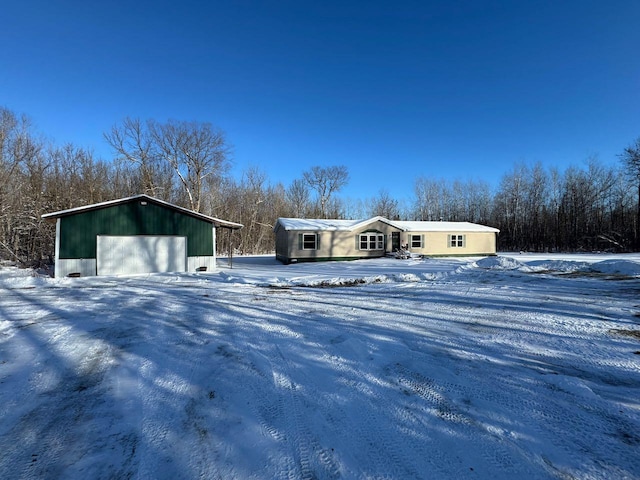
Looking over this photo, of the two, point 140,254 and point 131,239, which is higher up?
point 131,239

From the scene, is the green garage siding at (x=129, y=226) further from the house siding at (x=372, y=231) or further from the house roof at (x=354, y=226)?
the house siding at (x=372, y=231)

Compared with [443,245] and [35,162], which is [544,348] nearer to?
[443,245]

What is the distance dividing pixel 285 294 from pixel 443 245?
1891 centimetres

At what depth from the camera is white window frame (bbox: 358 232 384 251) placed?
22312mm

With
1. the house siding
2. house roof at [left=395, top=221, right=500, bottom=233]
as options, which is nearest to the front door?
the house siding

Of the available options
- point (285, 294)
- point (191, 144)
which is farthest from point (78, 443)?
point (191, 144)

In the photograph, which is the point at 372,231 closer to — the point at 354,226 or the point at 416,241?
the point at 354,226

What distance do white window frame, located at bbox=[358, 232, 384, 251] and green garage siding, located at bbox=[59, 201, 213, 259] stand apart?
1090 centimetres

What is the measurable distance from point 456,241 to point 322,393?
80.0ft

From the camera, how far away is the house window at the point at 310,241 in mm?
20925

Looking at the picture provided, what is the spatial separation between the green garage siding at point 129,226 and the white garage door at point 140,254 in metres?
0.25

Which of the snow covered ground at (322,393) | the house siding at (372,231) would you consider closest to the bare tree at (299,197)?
the house siding at (372,231)

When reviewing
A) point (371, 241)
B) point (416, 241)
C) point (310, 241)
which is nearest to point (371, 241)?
point (371, 241)

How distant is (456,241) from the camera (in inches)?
976
